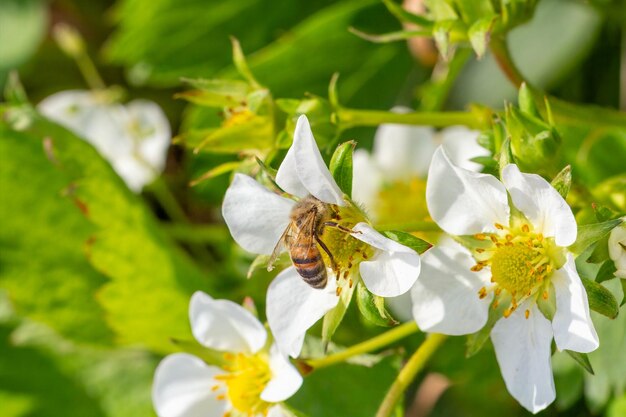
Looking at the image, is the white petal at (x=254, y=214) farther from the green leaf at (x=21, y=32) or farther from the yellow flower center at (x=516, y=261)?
the green leaf at (x=21, y=32)

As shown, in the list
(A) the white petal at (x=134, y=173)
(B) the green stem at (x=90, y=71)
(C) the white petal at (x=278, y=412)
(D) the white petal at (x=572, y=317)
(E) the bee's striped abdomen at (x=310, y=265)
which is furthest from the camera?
(B) the green stem at (x=90, y=71)

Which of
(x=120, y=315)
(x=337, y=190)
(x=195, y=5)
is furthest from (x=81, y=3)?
(x=337, y=190)

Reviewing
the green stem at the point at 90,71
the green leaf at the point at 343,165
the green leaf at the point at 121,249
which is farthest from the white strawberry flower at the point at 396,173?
the green stem at the point at 90,71

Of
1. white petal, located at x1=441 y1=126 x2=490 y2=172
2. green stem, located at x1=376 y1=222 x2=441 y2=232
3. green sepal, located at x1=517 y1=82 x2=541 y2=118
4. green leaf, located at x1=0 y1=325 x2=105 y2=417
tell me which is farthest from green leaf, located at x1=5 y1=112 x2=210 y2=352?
green sepal, located at x1=517 y1=82 x2=541 y2=118

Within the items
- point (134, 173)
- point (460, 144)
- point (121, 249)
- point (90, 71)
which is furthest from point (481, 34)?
point (90, 71)

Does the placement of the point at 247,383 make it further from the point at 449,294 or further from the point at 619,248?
the point at 619,248
